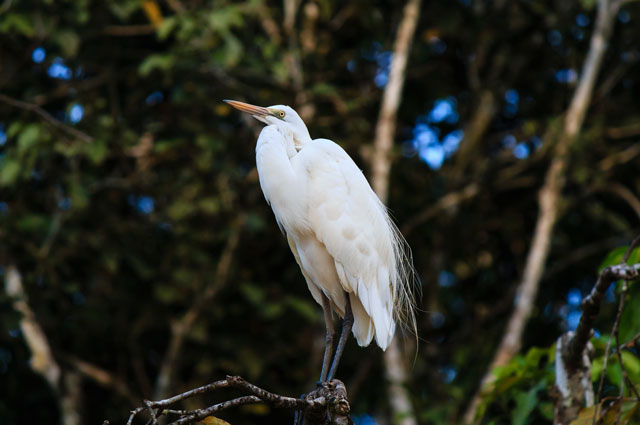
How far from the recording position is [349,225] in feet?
12.0

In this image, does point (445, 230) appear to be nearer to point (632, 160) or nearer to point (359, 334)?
point (632, 160)

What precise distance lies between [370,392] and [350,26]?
11.8 ft

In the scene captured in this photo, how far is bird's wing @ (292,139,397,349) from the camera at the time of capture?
3598mm

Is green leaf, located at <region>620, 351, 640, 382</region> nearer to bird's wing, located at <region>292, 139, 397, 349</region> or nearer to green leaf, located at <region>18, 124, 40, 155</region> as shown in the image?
bird's wing, located at <region>292, 139, 397, 349</region>

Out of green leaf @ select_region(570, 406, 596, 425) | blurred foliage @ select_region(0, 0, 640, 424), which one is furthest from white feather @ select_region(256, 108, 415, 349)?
blurred foliage @ select_region(0, 0, 640, 424)

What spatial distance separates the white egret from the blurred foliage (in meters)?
2.26

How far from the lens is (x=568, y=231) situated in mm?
8477

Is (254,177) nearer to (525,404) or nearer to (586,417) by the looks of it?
(525,404)

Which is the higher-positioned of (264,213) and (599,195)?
(599,195)

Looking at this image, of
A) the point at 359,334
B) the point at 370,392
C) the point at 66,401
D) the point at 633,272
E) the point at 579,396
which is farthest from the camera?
the point at 370,392

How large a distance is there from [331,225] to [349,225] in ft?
0.30

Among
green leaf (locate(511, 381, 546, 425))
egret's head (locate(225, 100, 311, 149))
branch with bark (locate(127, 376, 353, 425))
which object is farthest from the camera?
egret's head (locate(225, 100, 311, 149))

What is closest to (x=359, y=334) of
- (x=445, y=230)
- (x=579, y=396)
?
(x=579, y=396)

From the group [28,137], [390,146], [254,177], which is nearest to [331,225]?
[28,137]
